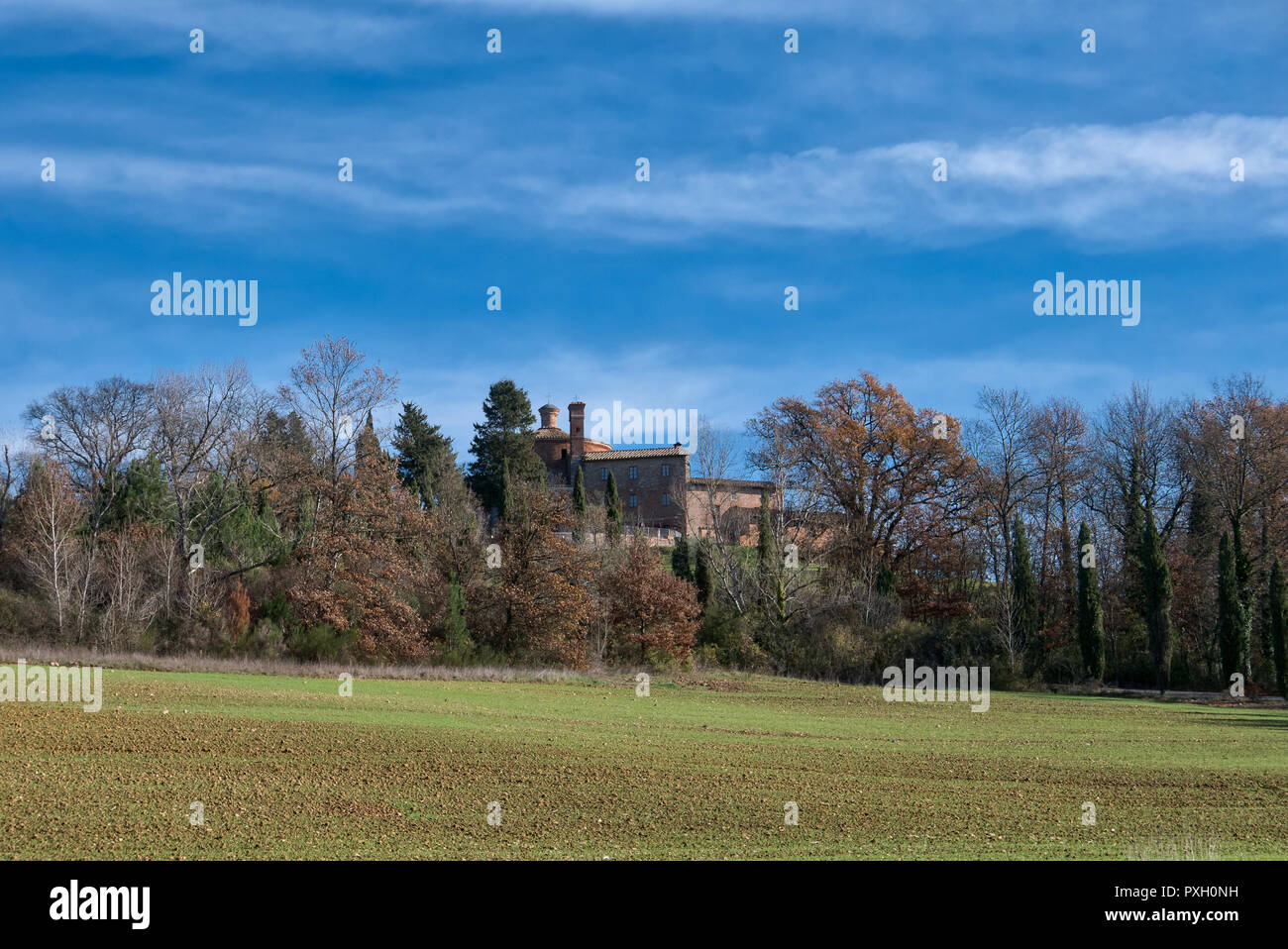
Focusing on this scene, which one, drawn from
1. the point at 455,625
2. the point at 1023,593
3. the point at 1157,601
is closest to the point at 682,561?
the point at 455,625

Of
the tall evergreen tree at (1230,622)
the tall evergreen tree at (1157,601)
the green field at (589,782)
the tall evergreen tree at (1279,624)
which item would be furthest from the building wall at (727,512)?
the green field at (589,782)

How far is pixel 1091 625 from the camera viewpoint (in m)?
54.2

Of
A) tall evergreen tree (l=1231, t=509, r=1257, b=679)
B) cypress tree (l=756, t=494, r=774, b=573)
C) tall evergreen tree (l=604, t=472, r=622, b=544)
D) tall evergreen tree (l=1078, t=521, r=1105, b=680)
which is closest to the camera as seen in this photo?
tall evergreen tree (l=1231, t=509, r=1257, b=679)

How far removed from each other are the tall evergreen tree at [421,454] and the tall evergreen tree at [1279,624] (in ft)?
161

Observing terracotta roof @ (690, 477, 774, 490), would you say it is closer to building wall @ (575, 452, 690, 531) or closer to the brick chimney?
building wall @ (575, 452, 690, 531)

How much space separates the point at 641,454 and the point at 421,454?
2260 cm

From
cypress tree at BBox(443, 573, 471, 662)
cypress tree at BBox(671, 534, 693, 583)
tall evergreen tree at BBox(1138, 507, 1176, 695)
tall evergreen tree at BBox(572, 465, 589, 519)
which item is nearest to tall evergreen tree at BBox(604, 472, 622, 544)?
tall evergreen tree at BBox(572, 465, 589, 519)

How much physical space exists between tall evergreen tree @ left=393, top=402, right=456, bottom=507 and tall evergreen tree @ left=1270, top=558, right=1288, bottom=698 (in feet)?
161

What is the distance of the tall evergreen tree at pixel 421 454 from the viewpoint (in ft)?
250

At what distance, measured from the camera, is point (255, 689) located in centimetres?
3184

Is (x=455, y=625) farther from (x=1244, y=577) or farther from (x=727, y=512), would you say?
(x=1244, y=577)

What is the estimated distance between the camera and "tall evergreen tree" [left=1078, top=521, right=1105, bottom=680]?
53969 mm
